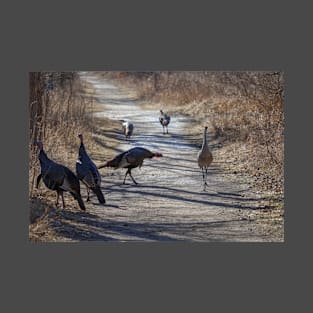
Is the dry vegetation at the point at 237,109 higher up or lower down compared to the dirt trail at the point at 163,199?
higher up

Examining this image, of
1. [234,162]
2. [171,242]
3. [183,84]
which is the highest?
[183,84]

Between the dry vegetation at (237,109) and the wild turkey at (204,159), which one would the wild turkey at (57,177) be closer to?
the dry vegetation at (237,109)

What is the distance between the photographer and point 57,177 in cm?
1251

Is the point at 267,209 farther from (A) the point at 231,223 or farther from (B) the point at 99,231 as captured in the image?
(B) the point at 99,231

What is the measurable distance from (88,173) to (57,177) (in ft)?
1.20

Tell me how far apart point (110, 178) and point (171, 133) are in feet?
2.95

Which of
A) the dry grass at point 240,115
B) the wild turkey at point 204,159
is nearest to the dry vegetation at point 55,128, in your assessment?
the dry grass at point 240,115

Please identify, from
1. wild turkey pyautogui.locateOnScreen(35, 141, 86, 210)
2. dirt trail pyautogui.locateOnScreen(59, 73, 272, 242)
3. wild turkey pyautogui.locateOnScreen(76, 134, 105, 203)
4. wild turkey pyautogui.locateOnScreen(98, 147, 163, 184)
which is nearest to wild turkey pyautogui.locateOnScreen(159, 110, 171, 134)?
dirt trail pyautogui.locateOnScreen(59, 73, 272, 242)

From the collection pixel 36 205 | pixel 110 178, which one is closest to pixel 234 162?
pixel 110 178

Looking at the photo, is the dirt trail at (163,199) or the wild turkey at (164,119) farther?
the wild turkey at (164,119)

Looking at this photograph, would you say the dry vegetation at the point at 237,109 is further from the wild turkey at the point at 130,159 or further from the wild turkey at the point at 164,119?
the wild turkey at the point at 130,159

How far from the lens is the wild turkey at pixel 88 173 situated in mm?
12547

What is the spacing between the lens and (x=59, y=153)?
12.6 metres

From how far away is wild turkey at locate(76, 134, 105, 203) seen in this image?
41.2 ft
